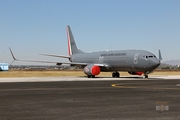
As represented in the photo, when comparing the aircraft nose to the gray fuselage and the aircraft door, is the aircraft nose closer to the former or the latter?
the gray fuselage

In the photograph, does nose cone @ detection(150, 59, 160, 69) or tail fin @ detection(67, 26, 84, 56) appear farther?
tail fin @ detection(67, 26, 84, 56)

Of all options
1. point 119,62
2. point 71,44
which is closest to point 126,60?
point 119,62

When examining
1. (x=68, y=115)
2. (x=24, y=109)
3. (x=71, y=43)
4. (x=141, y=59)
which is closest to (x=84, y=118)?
(x=68, y=115)

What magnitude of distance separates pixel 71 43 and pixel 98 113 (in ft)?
173

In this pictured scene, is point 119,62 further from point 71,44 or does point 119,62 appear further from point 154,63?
point 71,44

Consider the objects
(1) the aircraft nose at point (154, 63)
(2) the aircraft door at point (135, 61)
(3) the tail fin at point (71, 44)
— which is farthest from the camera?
(3) the tail fin at point (71, 44)

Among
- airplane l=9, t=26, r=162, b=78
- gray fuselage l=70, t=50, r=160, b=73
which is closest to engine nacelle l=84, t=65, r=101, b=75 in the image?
airplane l=9, t=26, r=162, b=78

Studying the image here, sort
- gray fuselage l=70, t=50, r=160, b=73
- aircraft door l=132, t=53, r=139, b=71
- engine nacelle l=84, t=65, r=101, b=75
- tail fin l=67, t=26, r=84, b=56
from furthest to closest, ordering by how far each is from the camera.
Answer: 1. tail fin l=67, t=26, r=84, b=56
2. engine nacelle l=84, t=65, r=101, b=75
3. aircraft door l=132, t=53, r=139, b=71
4. gray fuselage l=70, t=50, r=160, b=73

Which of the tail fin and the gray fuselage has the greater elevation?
the tail fin

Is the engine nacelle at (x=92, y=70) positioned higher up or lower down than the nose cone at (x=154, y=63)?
lower down

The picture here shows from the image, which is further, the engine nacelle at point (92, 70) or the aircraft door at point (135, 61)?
the engine nacelle at point (92, 70)

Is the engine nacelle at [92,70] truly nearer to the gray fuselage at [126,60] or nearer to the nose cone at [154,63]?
the gray fuselage at [126,60]

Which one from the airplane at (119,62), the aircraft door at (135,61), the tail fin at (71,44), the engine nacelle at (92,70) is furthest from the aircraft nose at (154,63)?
the tail fin at (71,44)

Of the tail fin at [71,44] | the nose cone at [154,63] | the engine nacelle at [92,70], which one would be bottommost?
the engine nacelle at [92,70]
